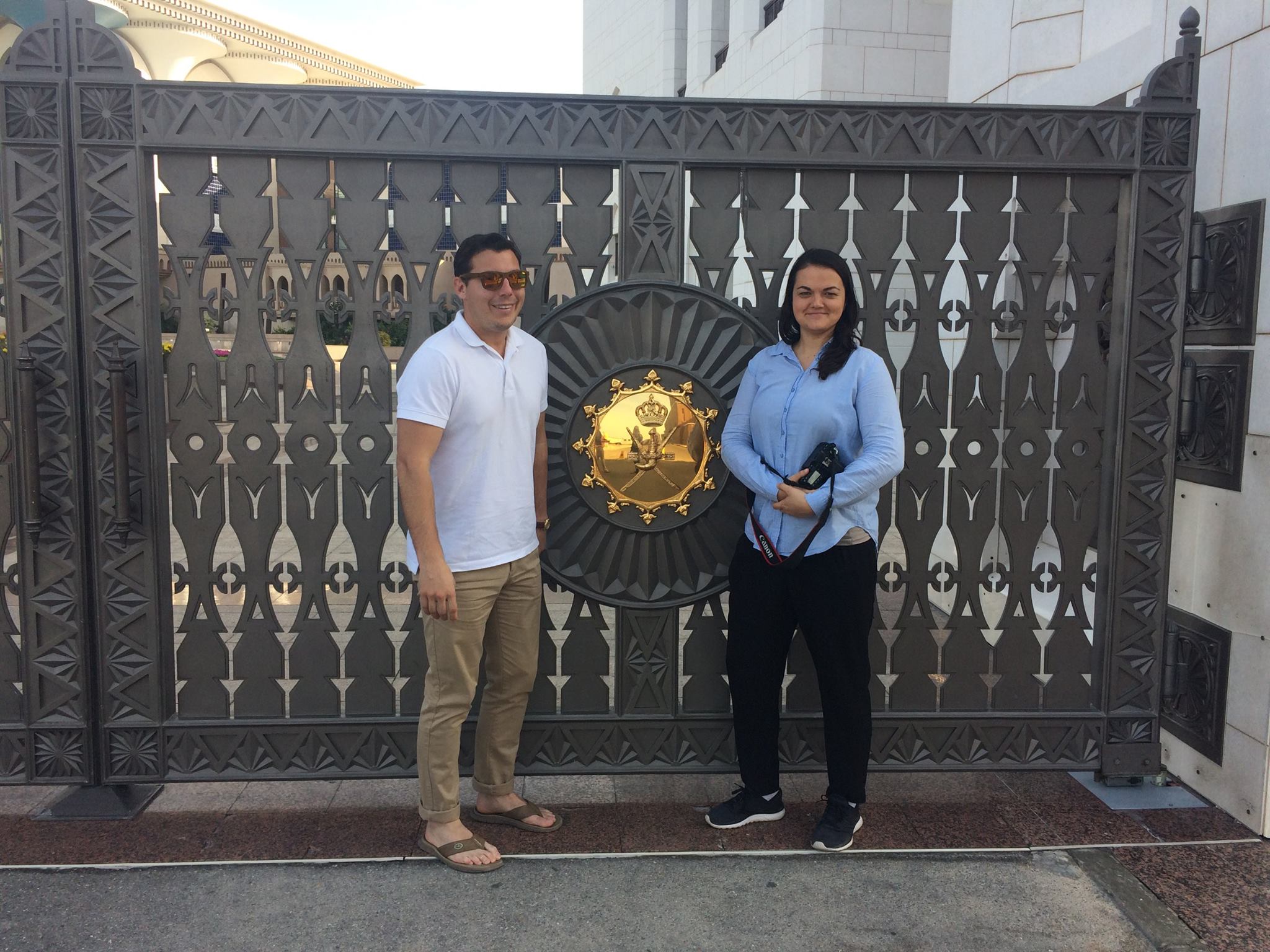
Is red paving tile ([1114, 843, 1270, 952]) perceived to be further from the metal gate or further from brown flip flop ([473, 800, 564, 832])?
brown flip flop ([473, 800, 564, 832])

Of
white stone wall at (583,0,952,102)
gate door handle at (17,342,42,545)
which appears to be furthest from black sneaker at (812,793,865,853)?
white stone wall at (583,0,952,102)

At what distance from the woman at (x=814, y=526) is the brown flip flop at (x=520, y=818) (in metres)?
0.62

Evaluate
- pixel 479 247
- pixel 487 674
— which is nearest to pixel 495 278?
pixel 479 247

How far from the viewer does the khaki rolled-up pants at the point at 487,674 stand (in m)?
3.33

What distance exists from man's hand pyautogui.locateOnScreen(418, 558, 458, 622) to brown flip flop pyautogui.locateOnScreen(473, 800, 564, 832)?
94 cm

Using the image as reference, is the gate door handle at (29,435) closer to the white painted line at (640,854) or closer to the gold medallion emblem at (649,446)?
the white painted line at (640,854)

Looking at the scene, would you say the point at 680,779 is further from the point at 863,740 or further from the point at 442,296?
the point at 442,296

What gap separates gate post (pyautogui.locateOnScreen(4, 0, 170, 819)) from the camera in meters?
3.54

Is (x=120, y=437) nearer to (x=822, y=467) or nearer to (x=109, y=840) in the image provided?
(x=109, y=840)

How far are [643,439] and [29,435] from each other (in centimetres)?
231

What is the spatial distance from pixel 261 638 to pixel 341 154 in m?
1.95

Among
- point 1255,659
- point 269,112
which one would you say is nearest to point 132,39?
point 269,112

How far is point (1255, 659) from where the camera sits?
3586 millimetres

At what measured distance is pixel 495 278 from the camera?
3213 mm
